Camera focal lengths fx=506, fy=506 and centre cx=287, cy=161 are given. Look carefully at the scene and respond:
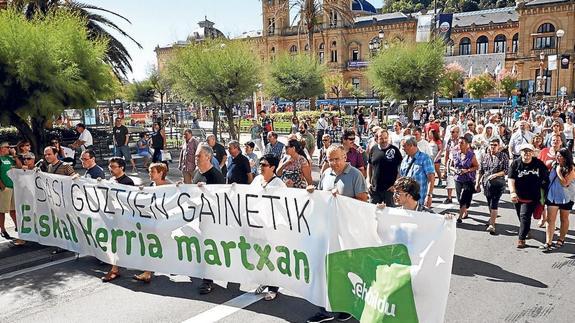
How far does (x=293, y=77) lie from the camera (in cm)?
2834

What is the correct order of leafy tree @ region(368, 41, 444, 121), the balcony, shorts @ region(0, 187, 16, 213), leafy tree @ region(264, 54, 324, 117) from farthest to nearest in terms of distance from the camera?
the balcony
leafy tree @ region(264, 54, 324, 117)
leafy tree @ region(368, 41, 444, 121)
shorts @ region(0, 187, 16, 213)

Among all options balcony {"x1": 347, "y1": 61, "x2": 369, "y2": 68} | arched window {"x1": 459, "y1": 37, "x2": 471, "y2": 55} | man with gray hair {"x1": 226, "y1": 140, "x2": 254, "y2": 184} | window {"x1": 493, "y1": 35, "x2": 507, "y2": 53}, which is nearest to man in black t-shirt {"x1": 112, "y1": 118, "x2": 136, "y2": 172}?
man with gray hair {"x1": 226, "y1": 140, "x2": 254, "y2": 184}

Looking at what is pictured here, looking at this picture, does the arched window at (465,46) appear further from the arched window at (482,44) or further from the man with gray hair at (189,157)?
the man with gray hair at (189,157)

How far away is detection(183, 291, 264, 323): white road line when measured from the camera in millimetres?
5281

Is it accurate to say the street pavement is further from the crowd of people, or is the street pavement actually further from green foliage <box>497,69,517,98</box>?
green foliage <box>497,69,517,98</box>

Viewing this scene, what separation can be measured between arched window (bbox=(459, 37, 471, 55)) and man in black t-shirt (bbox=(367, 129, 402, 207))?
72.6 metres

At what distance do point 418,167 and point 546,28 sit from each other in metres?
66.2

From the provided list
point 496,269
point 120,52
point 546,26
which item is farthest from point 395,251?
point 546,26

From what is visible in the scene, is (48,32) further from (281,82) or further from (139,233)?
(281,82)

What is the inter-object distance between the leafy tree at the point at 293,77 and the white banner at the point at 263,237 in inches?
854

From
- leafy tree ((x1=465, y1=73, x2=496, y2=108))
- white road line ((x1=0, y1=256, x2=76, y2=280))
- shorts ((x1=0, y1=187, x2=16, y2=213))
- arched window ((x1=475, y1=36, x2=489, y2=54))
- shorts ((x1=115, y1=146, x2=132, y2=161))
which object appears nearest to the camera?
white road line ((x1=0, y1=256, x2=76, y2=280))

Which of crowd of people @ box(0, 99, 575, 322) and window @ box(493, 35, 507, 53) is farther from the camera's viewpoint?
window @ box(493, 35, 507, 53)

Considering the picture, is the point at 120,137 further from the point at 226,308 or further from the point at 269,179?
the point at 226,308

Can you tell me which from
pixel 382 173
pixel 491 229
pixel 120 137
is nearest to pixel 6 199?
pixel 382 173
